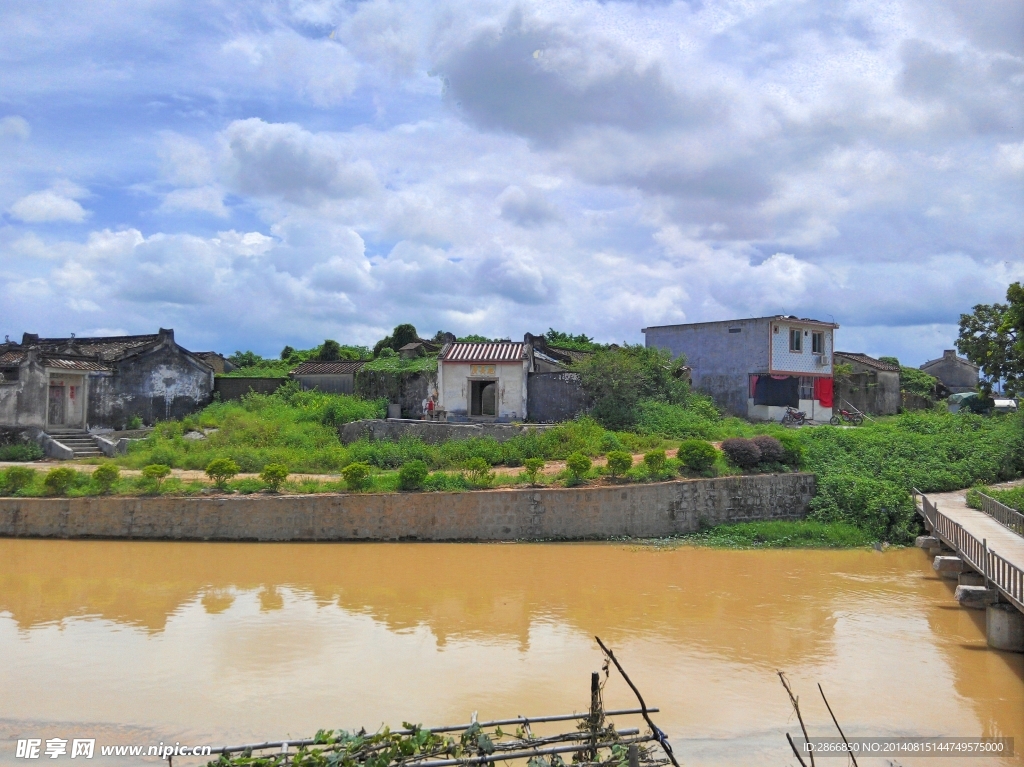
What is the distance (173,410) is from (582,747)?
27495 millimetres

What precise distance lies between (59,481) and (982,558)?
1945 centimetres

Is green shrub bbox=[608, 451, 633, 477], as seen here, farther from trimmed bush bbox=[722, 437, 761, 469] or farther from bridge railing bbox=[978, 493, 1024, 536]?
bridge railing bbox=[978, 493, 1024, 536]

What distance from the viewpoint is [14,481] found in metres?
19.3

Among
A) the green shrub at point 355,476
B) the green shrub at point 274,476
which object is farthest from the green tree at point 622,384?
the green shrub at point 274,476

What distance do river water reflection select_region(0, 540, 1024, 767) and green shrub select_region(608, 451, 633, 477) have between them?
2266 mm

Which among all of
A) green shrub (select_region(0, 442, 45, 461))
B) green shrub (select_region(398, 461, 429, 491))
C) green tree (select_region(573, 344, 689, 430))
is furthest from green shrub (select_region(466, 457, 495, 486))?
green shrub (select_region(0, 442, 45, 461))

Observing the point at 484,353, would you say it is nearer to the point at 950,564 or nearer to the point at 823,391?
the point at 823,391

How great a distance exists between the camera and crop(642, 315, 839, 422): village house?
97.3 ft

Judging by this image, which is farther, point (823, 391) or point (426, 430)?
point (823, 391)

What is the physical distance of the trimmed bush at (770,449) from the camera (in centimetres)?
2122

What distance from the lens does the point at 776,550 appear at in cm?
1866

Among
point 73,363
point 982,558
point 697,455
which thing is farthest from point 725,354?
point 73,363

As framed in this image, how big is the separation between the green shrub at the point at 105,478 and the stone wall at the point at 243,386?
A: 12.7 meters

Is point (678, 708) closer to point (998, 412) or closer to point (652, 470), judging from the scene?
point (652, 470)
